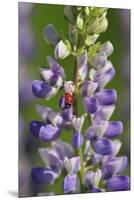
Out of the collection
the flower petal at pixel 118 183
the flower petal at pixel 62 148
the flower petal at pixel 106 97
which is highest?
the flower petal at pixel 106 97

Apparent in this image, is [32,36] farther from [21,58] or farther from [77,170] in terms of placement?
[77,170]

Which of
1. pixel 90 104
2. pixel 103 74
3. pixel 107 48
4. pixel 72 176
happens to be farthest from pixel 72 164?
pixel 107 48

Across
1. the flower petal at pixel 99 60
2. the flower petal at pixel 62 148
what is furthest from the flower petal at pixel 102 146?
the flower petal at pixel 99 60

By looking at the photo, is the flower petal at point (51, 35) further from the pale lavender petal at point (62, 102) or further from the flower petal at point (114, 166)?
the flower petal at point (114, 166)

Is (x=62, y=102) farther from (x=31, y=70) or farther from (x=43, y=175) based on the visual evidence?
(x=43, y=175)

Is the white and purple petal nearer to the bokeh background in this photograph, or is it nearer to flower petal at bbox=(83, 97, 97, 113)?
the bokeh background
